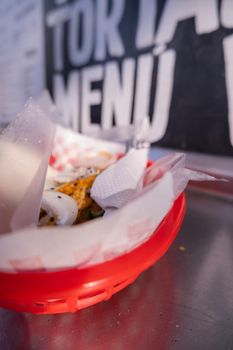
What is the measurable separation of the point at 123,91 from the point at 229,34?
1.24 ft

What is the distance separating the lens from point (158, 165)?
442mm

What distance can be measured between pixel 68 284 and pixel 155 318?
0.47ft

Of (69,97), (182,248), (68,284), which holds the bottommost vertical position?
(182,248)

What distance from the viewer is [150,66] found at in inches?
33.5

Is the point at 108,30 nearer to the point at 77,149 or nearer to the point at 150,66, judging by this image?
the point at 150,66

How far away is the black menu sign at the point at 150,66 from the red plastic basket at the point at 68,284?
539 millimetres

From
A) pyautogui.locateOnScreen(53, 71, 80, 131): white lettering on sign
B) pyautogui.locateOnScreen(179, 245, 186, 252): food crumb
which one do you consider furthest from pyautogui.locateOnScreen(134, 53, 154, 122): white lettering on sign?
pyautogui.locateOnScreen(179, 245, 186, 252): food crumb

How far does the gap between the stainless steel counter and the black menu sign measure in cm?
42

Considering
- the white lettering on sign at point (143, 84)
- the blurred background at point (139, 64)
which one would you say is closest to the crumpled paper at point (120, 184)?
the blurred background at point (139, 64)

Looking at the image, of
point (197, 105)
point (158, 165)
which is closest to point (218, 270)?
point (158, 165)

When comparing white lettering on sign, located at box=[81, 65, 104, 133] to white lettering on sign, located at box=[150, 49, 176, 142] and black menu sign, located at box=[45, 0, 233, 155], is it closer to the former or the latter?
black menu sign, located at box=[45, 0, 233, 155]

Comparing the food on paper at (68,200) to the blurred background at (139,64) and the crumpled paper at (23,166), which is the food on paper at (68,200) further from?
the blurred background at (139,64)

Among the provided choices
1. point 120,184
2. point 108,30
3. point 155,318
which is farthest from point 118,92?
point 155,318

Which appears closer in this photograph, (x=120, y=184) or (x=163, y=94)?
(x=120, y=184)
